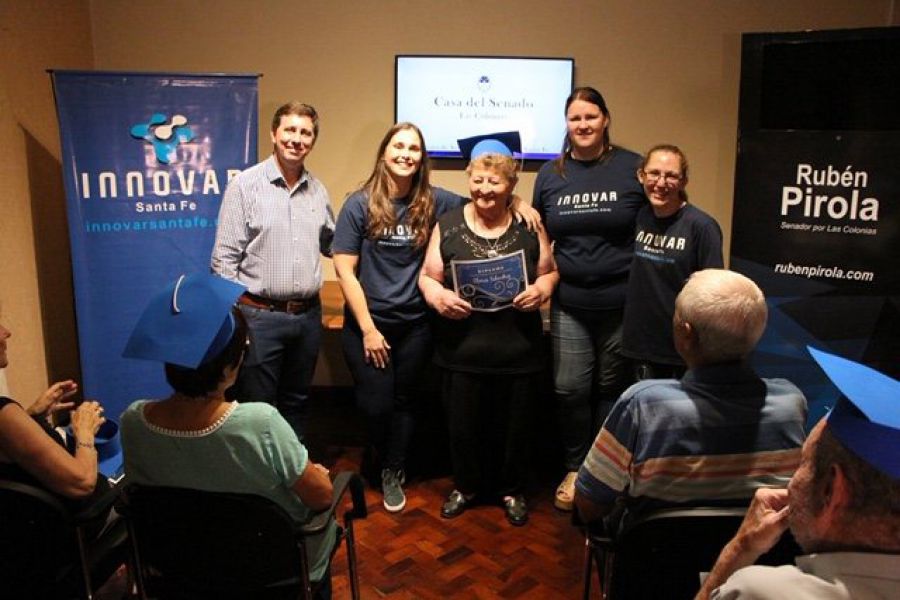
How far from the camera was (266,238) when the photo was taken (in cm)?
277

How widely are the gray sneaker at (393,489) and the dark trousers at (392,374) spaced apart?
143 millimetres

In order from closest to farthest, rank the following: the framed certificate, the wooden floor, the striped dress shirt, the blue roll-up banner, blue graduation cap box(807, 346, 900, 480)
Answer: blue graduation cap box(807, 346, 900, 480)
the wooden floor
the framed certificate
the striped dress shirt
the blue roll-up banner

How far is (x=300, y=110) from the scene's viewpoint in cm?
279

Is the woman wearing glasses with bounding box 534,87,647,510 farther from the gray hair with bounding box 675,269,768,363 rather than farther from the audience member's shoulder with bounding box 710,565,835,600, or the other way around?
the audience member's shoulder with bounding box 710,565,835,600

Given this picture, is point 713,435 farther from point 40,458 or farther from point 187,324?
point 40,458

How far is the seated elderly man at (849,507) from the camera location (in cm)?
87

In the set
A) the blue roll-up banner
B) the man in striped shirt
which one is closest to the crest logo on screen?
the blue roll-up banner

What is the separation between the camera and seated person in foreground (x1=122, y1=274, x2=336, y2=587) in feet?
4.99

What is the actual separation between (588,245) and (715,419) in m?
1.33

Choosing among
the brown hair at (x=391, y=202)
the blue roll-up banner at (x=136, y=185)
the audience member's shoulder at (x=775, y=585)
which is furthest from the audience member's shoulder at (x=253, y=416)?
the blue roll-up banner at (x=136, y=185)

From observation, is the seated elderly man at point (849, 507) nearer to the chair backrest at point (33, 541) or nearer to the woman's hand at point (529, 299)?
the chair backrest at point (33, 541)

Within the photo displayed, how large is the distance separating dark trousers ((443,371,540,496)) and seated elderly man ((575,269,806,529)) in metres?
1.22

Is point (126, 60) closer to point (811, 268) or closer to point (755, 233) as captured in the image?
point (755, 233)

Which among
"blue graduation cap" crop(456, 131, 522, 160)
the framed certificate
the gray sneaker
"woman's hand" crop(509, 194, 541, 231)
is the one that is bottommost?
the gray sneaker
